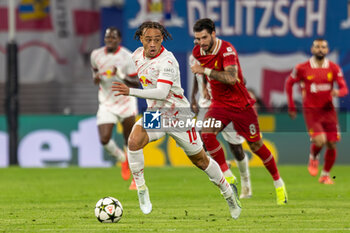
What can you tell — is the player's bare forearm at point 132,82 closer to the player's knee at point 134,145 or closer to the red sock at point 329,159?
the red sock at point 329,159

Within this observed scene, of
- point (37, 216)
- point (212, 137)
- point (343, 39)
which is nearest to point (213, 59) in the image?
point (212, 137)

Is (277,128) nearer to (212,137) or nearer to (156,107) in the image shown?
(212,137)

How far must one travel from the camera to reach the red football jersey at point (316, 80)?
15422 millimetres

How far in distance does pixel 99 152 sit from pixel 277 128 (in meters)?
3.96

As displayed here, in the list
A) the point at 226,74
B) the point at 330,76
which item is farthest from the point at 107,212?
the point at 330,76

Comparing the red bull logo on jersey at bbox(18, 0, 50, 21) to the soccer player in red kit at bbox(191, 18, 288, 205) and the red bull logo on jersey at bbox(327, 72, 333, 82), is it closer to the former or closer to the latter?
the red bull logo on jersey at bbox(327, 72, 333, 82)

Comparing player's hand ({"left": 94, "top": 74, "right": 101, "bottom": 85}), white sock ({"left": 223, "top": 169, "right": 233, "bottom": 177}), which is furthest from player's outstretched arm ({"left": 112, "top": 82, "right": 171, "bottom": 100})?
player's hand ({"left": 94, "top": 74, "right": 101, "bottom": 85})

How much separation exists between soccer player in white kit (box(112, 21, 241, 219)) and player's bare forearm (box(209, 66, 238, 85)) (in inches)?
38.3

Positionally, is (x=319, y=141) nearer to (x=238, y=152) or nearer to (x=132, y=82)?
(x=238, y=152)

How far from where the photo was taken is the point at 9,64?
2033 centimetres

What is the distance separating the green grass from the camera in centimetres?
919

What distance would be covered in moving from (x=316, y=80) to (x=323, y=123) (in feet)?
2.46

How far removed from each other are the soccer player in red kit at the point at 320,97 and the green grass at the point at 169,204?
1.97ft

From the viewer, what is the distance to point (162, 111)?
385 inches
